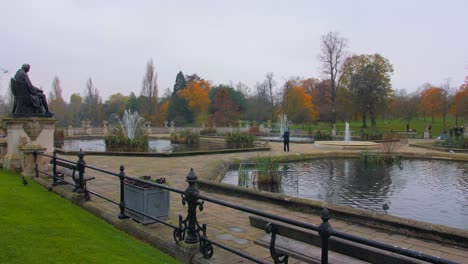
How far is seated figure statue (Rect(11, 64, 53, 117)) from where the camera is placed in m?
11.1

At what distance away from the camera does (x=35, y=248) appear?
14.5 ft

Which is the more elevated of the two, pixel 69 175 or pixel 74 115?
pixel 74 115

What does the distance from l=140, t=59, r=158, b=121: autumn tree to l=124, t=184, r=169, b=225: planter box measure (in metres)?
58.5

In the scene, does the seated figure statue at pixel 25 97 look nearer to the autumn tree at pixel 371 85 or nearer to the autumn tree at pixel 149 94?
the autumn tree at pixel 371 85

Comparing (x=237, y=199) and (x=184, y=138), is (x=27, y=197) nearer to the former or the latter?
(x=237, y=199)

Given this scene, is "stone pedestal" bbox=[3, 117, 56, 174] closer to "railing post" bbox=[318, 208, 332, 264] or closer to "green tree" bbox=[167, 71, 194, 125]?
"railing post" bbox=[318, 208, 332, 264]

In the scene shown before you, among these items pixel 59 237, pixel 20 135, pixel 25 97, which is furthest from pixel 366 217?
pixel 25 97

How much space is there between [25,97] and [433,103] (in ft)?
192

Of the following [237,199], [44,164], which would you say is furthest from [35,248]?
[44,164]

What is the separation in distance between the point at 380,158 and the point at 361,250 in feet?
50.3

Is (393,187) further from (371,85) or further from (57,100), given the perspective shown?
(57,100)

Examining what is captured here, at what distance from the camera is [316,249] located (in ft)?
12.6

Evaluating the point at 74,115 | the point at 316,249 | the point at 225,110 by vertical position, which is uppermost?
the point at 225,110

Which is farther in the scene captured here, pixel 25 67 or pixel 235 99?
pixel 235 99
